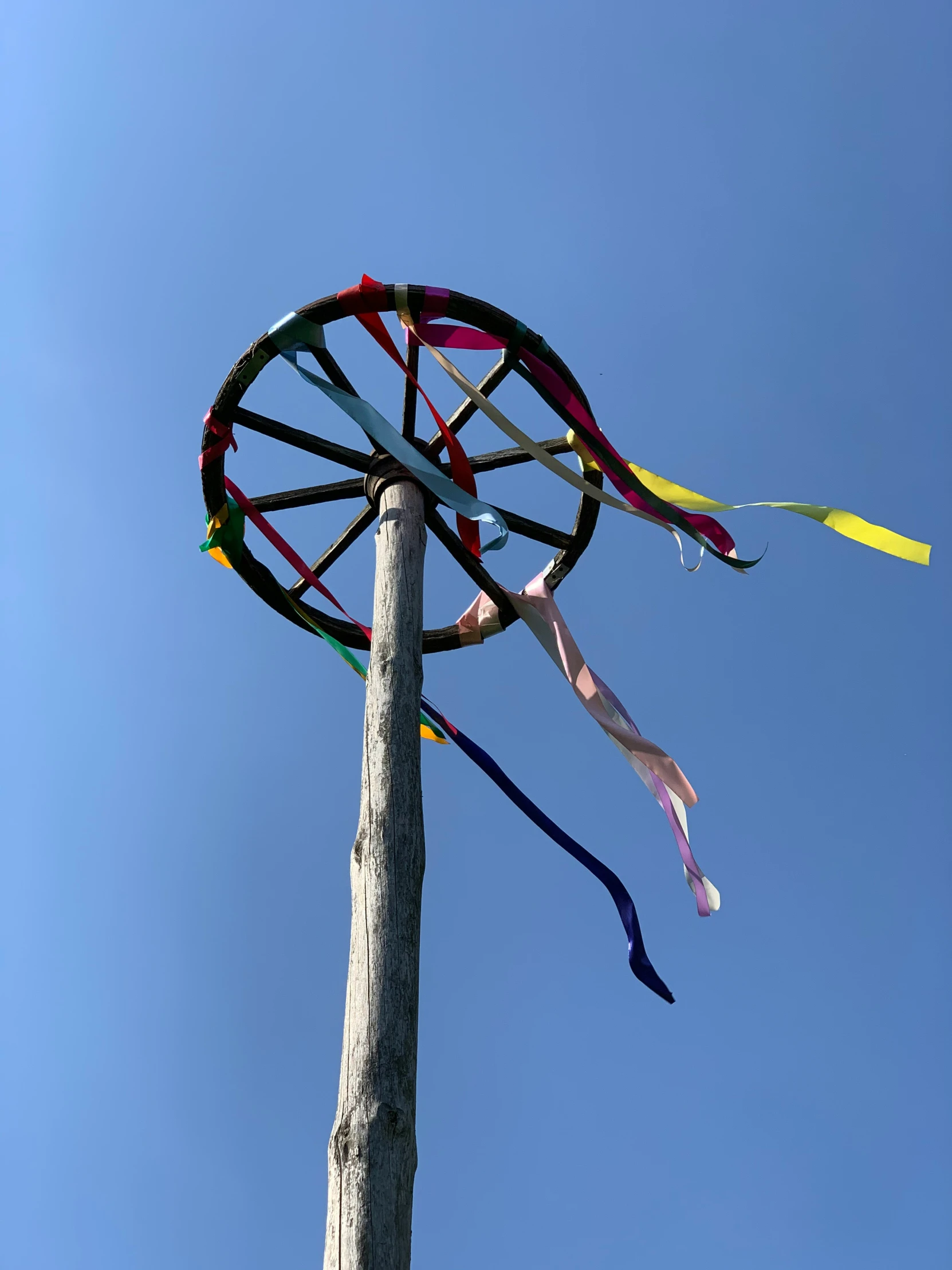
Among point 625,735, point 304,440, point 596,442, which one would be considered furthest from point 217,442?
point 625,735

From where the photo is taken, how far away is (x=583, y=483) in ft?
14.1

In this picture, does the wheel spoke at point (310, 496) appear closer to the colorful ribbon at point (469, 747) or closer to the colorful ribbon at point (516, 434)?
the colorful ribbon at point (469, 747)

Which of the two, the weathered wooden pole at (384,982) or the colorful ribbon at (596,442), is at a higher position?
the colorful ribbon at (596,442)

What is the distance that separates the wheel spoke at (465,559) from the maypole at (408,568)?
0.01 m

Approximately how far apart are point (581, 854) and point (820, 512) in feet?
5.98

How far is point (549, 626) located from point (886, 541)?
146 cm

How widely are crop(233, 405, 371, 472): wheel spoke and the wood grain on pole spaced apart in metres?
1.02

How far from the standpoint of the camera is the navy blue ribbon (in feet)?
12.4

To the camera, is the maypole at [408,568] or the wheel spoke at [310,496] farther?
the wheel spoke at [310,496]

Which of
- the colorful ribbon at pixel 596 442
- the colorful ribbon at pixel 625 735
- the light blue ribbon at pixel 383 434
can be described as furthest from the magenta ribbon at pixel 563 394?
the colorful ribbon at pixel 625 735

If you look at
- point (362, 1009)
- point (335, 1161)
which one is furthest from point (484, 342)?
point (335, 1161)

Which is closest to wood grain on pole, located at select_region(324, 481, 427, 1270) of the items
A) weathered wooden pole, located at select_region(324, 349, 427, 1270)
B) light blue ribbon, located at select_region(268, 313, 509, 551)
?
weathered wooden pole, located at select_region(324, 349, 427, 1270)

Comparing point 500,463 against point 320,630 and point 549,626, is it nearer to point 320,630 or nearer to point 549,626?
point 549,626

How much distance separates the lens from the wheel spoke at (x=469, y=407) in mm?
4488
